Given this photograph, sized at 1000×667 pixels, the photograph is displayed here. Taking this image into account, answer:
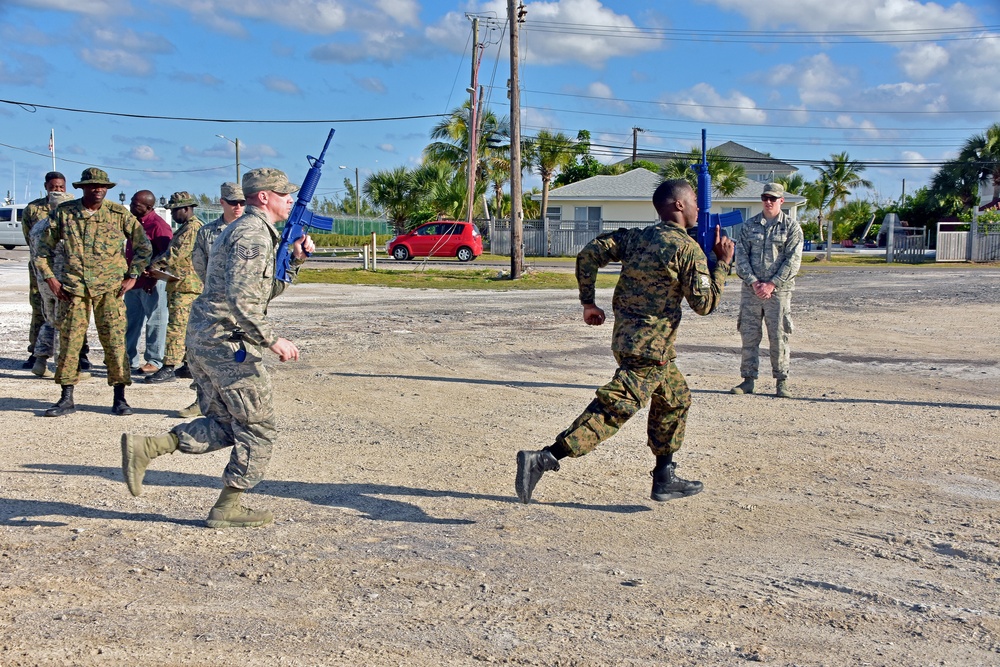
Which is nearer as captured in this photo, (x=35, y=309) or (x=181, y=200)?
(x=181, y=200)

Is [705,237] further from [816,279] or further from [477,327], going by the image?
[816,279]

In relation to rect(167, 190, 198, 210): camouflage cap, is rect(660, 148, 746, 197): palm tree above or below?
above

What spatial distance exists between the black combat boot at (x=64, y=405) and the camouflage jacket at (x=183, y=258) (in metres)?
1.60

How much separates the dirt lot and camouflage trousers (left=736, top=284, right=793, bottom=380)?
0.35 meters

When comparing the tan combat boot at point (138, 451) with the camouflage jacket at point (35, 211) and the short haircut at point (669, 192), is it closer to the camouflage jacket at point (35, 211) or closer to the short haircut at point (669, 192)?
the short haircut at point (669, 192)

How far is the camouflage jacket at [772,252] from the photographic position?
8.58 meters

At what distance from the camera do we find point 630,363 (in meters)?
5.08

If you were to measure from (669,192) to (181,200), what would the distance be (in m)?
5.49

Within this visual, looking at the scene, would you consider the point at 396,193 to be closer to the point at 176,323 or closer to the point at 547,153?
the point at 547,153

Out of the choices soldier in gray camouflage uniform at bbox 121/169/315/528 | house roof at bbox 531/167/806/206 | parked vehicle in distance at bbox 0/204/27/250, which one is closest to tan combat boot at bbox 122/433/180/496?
soldier in gray camouflage uniform at bbox 121/169/315/528

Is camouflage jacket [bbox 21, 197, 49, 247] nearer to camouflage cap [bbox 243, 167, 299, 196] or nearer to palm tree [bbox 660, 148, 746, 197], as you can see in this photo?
camouflage cap [bbox 243, 167, 299, 196]

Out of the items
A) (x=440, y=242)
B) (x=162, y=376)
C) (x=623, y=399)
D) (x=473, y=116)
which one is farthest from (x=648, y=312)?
(x=473, y=116)

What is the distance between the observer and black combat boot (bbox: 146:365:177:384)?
9223 mm

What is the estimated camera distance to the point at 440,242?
3719 cm
